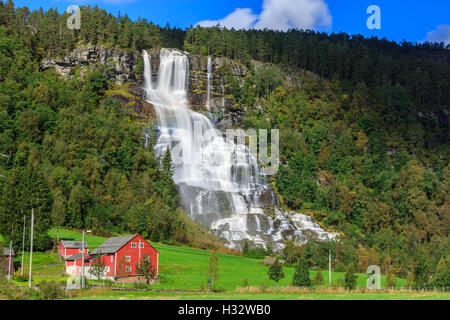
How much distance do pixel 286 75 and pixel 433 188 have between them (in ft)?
193

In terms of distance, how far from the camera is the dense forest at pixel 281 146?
91.4 m

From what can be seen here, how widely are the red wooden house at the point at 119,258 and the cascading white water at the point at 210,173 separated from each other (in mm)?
32844

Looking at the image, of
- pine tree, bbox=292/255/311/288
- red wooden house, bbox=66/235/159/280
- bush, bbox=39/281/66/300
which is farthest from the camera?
red wooden house, bbox=66/235/159/280

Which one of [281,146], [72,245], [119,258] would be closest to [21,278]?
[119,258]

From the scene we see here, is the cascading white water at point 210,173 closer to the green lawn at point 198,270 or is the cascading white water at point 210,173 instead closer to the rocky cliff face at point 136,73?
the rocky cliff face at point 136,73

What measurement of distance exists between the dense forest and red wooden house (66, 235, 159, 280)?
13170mm

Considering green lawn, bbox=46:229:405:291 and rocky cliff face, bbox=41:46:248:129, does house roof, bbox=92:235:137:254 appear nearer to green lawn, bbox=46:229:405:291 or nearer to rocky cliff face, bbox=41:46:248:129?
green lawn, bbox=46:229:405:291

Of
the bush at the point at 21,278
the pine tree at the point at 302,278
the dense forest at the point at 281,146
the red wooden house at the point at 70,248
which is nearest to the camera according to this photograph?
the pine tree at the point at 302,278

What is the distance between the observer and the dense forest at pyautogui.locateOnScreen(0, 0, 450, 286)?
9138 cm

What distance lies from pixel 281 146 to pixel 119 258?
251 ft

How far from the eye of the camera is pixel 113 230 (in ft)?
301

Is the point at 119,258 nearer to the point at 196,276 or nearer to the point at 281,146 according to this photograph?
the point at 196,276

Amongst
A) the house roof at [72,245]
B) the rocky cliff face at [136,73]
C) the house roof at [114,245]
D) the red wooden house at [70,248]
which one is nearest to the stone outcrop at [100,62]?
the rocky cliff face at [136,73]

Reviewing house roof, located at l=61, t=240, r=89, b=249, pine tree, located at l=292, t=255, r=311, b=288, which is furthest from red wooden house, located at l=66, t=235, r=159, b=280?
pine tree, located at l=292, t=255, r=311, b=288
